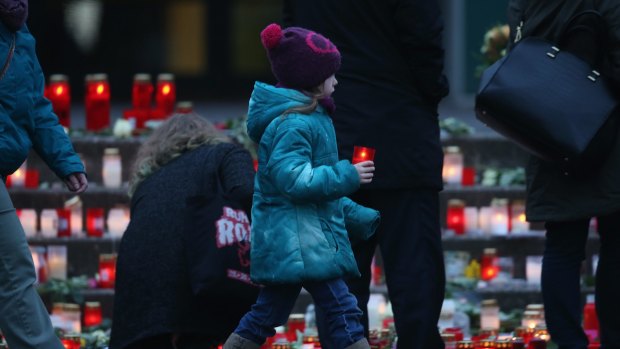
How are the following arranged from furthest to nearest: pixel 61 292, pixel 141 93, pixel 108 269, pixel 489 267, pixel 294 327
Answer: pixel 141 93, pixel 489 267, pixel 108 269, pixel 61 292, pixel 294 327

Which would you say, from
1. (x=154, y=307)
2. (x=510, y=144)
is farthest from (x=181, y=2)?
(x=154, y=307)

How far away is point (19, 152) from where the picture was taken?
620cm

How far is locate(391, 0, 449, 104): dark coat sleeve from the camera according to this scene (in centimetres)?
652

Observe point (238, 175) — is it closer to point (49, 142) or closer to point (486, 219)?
point (49, 142)

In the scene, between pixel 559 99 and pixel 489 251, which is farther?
pixel 489 251

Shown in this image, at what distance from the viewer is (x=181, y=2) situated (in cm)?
1642

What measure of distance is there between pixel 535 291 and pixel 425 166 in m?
2.29

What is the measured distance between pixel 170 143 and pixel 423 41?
1255 mm

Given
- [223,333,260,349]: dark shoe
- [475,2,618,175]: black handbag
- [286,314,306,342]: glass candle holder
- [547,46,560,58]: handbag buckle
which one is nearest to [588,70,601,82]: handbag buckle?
[475,2,618,175]: black handbag

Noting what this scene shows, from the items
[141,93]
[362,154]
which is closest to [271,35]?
[362,154]

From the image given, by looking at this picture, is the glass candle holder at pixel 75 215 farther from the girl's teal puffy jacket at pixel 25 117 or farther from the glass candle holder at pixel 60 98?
the girl's teal puffy jacket at pixel 25 117

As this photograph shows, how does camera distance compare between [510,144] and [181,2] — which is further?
[181,2]

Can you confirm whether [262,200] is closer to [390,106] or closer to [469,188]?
[390,106]

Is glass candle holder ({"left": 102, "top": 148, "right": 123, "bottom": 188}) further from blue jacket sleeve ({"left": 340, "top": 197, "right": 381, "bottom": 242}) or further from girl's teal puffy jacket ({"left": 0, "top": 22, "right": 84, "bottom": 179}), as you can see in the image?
blue jacket sleeve ({"left": 340, "top": 197, "right": 381, "bottom": 242})
